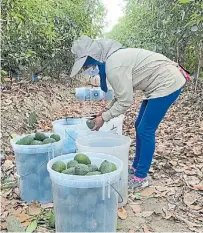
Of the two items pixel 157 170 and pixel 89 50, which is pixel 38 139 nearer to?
pixel 89 50

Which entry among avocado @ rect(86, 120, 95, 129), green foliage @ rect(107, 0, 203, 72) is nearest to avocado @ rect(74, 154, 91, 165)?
avocado @ rect(86, 120, 95, 129)

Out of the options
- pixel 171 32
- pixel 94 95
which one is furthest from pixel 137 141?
pixel 94 95

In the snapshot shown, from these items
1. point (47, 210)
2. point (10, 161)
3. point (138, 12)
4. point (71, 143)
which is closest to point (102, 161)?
point (47, 210)

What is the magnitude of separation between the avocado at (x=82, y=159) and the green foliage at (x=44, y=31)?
6.69 ft

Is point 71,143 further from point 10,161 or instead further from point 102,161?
point 102,161

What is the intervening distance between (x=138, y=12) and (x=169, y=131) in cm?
610

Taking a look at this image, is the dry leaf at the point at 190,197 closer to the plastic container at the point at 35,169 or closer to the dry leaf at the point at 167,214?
the dry leaf at the point at 167,214

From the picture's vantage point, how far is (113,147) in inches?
94.4

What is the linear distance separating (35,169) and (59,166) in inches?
19.7

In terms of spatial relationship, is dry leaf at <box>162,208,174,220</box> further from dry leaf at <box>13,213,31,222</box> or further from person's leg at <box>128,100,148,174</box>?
dry leaf at <box>13,213,31,222</box>

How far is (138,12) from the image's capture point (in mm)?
9859

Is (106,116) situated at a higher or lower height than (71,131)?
higher

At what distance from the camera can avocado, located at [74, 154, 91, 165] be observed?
7.03ft

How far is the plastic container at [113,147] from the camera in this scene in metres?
2.39
